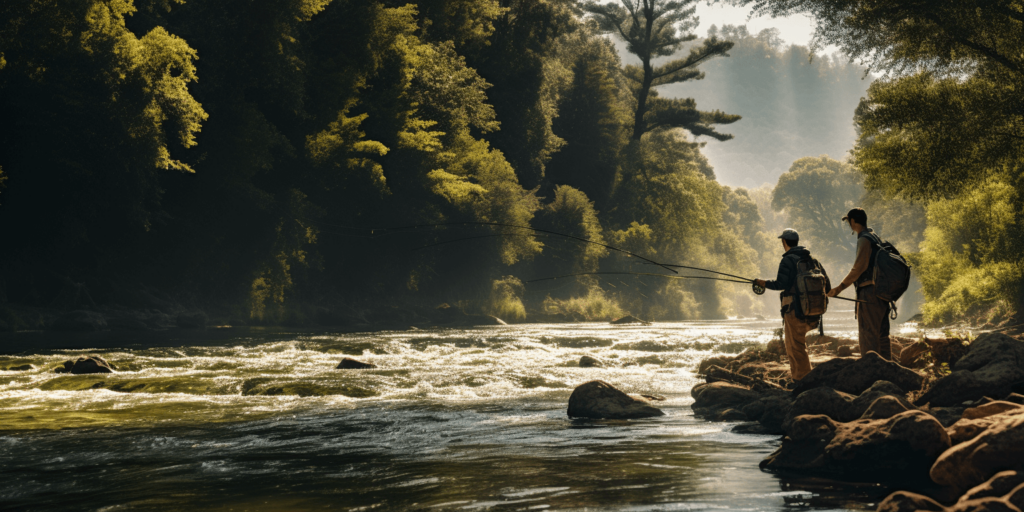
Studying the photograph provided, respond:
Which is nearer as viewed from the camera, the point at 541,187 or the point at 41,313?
the point at 41,313

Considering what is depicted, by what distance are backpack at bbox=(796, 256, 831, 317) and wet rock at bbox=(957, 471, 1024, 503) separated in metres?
4.50

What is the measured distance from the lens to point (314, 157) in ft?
108

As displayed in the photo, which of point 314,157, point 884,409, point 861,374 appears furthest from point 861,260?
point 314,157

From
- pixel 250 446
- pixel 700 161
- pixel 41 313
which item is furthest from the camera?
pixel 700 161

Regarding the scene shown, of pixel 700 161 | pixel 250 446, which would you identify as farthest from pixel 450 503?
pixel 700 161

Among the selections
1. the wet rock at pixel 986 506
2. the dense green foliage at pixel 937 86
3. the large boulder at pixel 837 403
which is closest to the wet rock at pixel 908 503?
the wet rock at pixel 986 506

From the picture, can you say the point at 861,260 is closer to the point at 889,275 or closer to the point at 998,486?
the point at 889,275

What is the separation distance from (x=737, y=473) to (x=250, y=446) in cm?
473

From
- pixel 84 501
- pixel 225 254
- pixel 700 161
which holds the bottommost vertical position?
pixel 84 501

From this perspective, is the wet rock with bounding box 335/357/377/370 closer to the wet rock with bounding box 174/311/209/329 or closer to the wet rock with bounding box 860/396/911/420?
the wet rock with bounding box 860/396/911/420

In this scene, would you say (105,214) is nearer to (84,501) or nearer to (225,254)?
(225,254)

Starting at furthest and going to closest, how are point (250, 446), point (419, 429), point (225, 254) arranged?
point (225, 254)
point (419, 429)
point (250, 446)

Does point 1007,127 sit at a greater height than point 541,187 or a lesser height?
lesser

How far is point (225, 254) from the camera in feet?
106
